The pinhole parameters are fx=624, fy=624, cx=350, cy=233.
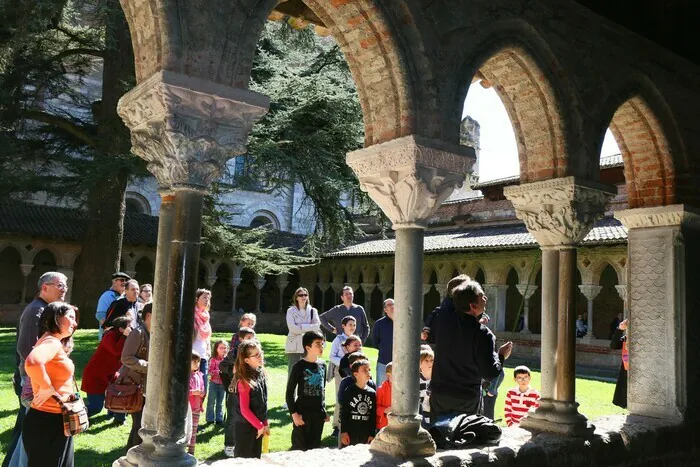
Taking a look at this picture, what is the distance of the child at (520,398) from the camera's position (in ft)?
18.9

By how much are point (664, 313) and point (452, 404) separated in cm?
286

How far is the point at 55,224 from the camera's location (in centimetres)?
1912

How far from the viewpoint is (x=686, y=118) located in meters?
6.29

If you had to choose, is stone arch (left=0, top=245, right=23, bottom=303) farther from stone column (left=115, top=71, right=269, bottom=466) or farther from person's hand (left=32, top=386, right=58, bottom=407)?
stone column (left=115, top=71, right=269, bottom=466)

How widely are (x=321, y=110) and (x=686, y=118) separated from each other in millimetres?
9291

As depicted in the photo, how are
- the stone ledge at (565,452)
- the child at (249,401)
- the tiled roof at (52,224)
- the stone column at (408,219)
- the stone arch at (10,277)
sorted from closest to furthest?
the stone ledge at (565,452)
the stone column at (408,219)
the child at (249,401)
the tiled roof at (52,224)
the stone arch at (10,277)

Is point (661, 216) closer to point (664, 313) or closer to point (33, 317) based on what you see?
point (664, 313)

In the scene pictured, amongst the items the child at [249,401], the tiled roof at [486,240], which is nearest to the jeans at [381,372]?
the child at [249,401]

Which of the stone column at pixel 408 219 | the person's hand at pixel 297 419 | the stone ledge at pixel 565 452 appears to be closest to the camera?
the stone ledge at pixel 565 452

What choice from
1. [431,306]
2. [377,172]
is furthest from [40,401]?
[431,306]

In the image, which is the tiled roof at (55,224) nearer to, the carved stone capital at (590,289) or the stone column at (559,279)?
the carved stone capital at (590,289)

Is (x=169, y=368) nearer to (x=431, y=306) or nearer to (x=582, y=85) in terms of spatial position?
(x=582, y=85)

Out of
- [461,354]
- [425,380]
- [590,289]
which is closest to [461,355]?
[461,354]

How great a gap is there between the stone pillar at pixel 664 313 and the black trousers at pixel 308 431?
3170 millimetres
